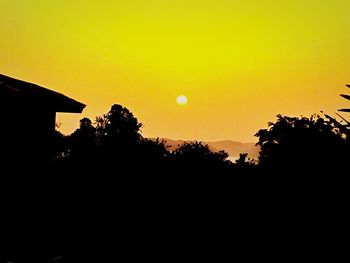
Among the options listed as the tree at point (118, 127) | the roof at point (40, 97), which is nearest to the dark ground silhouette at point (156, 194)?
the roof at point (40, 97)

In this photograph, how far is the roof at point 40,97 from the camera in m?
8.34

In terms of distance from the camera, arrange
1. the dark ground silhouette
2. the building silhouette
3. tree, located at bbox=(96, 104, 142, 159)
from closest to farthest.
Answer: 1. the dark ground silhouette
2. the building silhouette
3. tree, located at bbox=(96, 104, 142, 159)

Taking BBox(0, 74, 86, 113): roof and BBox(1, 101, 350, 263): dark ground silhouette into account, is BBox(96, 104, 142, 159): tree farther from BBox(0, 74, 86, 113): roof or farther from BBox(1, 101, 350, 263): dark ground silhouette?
BBox(0, 74, 86, 113): roof

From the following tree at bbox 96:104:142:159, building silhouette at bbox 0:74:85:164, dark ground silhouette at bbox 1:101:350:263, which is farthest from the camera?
tree at bbox 96:104:142:159

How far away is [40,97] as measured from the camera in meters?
8.92

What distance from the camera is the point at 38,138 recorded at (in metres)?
9.12

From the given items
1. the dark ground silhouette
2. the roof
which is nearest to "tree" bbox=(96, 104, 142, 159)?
the dark ground silhouette

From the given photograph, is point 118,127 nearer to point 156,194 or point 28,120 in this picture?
point 156,194

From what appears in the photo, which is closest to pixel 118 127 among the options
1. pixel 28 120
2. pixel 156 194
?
pixel 156 194

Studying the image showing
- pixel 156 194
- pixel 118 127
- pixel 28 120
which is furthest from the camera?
pixel 118 127

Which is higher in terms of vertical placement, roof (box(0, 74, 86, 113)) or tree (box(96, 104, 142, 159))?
tree (box(96, 104, 142, 159))

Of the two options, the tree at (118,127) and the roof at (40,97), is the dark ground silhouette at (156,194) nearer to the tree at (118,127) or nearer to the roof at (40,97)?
the roof at (40,97)

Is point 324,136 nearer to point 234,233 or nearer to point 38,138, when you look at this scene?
point 38,138

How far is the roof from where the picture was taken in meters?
8.34
